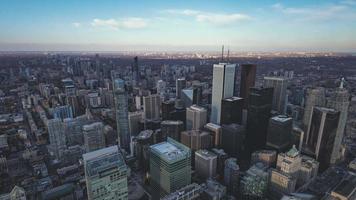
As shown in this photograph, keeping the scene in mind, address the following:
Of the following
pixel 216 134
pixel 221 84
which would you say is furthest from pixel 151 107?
pixel 216 134

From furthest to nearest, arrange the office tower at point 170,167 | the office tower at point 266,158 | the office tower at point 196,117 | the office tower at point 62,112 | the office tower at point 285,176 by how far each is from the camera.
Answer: the office tower at point 62,112 < the office tower at point 196,117 < the office tower at point 266,158 < the office tower at point 285,176 < the office tower at point 170,167

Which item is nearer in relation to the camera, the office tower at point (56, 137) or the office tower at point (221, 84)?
the office tower at point (56, 137)

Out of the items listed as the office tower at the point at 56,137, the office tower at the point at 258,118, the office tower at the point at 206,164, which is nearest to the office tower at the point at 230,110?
the office tower at the point at 258,118

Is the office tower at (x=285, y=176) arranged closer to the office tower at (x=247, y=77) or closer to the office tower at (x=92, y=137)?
the office tower at (x=247, y=77)

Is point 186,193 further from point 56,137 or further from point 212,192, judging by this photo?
point 56,137

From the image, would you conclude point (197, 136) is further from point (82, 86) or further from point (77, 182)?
point (82, 86)

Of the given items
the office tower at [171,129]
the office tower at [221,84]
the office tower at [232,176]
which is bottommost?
the office tower at [232,176]
